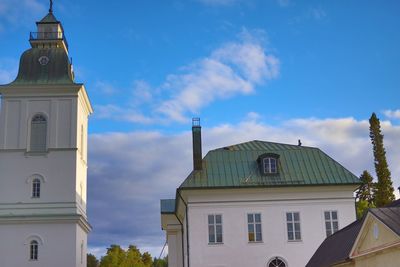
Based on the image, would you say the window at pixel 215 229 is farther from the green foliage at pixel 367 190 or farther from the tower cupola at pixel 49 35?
the green foliage at pixel 367 190

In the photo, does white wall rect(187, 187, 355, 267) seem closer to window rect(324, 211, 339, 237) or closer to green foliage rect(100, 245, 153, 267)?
window rect(324, 211, 339, 237)

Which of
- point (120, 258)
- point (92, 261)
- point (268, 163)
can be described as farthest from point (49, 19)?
point (92, 261)

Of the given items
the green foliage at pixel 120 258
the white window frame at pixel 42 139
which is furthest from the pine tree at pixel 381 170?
the green foliage at pixel 120 258

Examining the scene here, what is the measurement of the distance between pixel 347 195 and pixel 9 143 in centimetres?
2386

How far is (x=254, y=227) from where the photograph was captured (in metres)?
37.6

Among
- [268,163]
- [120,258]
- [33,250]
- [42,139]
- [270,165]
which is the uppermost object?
[42,139]

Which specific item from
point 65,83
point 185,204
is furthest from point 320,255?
point 65,83

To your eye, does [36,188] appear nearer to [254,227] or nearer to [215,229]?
[215,229]

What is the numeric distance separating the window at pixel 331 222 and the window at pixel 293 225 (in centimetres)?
169

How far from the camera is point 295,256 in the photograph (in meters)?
37.1

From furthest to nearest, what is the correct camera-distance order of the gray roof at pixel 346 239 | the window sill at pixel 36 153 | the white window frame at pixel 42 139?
1. the white window frame at pixel 42 139
2. the window sill at pixel 36 153
3. the gray roof at pixel 346 239

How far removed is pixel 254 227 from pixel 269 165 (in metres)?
4.19

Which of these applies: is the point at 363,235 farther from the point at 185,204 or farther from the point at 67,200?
the point at 67,200

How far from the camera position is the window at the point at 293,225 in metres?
37.6
